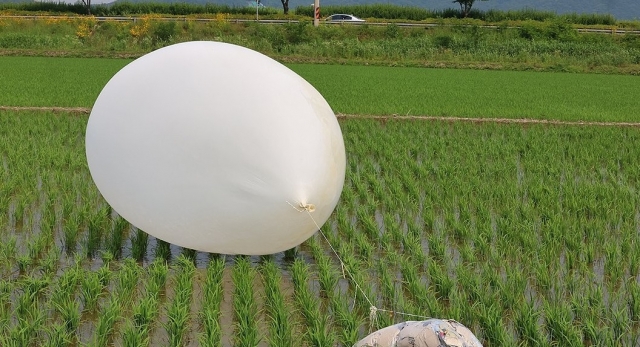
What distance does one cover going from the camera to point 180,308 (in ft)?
11.6

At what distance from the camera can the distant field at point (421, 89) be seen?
11.5 meters

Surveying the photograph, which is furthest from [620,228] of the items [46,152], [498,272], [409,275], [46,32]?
[46,32]

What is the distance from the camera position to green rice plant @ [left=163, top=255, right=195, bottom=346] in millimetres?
3424

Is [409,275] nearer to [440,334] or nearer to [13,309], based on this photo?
[440,334]

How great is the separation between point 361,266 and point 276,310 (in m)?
1.01

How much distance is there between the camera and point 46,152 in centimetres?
743

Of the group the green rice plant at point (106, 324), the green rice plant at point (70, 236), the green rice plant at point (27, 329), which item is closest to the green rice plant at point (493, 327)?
the green rice plant at point (106, 324)

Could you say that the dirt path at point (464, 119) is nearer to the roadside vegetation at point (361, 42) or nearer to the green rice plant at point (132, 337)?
the green rice plant at point (132, 337)

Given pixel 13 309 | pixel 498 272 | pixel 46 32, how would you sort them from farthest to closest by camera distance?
pixel 46 32 → pixel 498 272 → pixel 13 309

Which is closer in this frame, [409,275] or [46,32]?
[409,275]

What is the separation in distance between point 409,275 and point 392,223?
114 cm

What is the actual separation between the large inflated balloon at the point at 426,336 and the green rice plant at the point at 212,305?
69 centimetres

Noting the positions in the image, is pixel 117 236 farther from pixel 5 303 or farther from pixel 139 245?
pixel 5 303

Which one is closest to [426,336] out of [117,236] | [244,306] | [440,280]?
[244,306]
